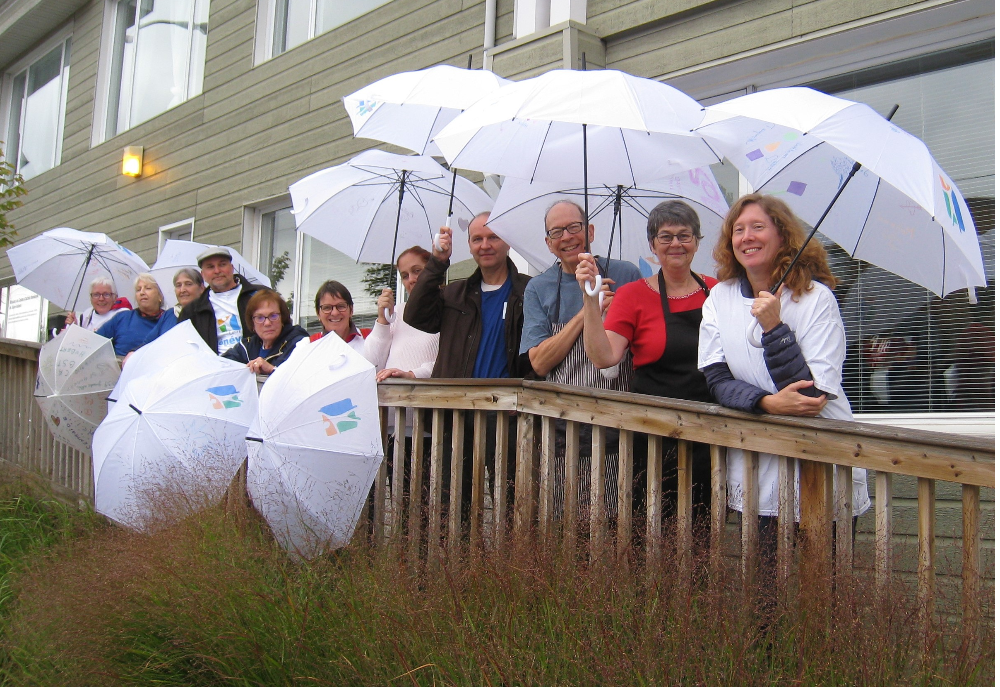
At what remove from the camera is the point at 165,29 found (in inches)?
413

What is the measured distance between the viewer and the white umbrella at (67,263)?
282 inches

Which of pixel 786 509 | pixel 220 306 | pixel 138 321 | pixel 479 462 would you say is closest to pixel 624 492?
pixel 786 509

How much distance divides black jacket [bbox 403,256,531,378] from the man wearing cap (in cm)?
165

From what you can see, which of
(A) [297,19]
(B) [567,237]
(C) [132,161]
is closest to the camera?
(B) [567,237]

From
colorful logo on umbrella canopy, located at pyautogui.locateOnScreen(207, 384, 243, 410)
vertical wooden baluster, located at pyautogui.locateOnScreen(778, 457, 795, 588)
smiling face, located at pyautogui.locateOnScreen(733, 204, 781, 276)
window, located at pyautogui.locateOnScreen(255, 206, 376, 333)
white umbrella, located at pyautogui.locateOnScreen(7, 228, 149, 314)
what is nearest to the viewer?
vertical wooden baluster, located at pyautogui.locateOnScreen(778, 457, 795, 588)

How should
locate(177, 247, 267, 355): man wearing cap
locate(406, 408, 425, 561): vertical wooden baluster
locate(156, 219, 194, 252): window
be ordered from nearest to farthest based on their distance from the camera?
locate(406, 408, 425, 561): vertical wooden baluster, locate(177, 247, 267, 355): man wearing cap, locate(156, 219, 194, 252): window

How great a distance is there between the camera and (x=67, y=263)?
23.8 ft

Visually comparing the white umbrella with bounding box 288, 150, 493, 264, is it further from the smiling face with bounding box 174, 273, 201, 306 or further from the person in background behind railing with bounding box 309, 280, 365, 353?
the smiling face with bounding box 174, 273, 201, 306

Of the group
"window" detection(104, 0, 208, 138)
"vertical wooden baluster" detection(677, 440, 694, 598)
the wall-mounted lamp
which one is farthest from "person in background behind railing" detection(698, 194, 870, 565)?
the wall-mounted lamp

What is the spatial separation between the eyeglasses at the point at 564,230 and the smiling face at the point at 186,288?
9.67ft

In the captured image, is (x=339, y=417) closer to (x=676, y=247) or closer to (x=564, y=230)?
(x=564, y=230)

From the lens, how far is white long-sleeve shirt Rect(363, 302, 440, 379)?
15.1 feet

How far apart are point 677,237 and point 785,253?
0.49 m

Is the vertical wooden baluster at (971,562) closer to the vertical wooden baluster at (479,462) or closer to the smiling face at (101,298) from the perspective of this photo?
the vertical wooden baluster at (479,462)
